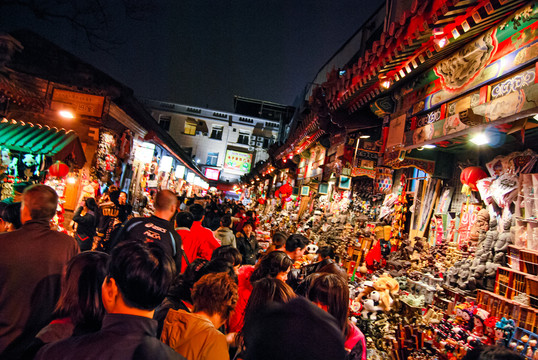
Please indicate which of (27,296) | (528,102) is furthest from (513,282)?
(27,296)

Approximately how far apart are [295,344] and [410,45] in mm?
4612

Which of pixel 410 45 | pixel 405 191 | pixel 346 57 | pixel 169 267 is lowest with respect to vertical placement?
pixel 169 267

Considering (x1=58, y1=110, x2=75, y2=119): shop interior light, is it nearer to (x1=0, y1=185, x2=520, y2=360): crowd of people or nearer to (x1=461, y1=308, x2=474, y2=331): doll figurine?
(x1=0, y1=185, x2=520, y2=360): crowd of people

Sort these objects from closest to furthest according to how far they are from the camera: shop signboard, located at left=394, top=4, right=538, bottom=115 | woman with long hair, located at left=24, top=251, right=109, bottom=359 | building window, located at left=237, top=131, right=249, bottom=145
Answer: woman with long hair, located at left=24, top=251, right=109, bottom=359 < shop signboard, located at left=394, top=4, right=538, bottom=115 < building window, located at left=237, top=131, right=249, bottom=145

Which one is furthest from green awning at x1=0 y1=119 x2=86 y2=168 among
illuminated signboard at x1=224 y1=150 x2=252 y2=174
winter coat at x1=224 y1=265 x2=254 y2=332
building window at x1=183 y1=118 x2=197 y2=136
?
building window at x1=183 y1=118 x2=197 y2=136

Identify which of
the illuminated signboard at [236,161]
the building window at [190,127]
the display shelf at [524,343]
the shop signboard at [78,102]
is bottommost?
the display shelf at [524,343]

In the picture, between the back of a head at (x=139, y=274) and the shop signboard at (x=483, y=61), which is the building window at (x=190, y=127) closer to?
the shop signboard at (x=483, y=61)

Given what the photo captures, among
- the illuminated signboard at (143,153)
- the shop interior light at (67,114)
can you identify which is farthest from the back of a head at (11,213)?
the illuminated signboard at (143,153)

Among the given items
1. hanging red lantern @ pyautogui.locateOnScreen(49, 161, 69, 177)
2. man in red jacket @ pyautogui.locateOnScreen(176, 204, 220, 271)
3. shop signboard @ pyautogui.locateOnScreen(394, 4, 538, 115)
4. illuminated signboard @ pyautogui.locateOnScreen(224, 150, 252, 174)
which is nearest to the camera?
shop signboard @ pyautogui.locateOnScreen(394, 4, 538, 115)

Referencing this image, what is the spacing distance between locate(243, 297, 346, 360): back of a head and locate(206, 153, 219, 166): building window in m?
48.9

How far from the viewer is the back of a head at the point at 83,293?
204 cm

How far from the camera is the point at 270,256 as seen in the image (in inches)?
159

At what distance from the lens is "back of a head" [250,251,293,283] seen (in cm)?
395

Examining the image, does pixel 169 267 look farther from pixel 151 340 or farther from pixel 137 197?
pixel 137 197
